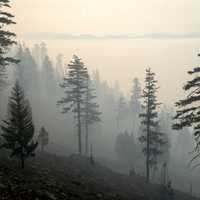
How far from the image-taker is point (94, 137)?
7512 centimetres

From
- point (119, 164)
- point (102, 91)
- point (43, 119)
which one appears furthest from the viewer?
point (102, 91)

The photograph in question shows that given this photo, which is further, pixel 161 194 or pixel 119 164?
pixel 119 164

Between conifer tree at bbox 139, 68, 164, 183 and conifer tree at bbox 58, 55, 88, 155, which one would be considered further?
conifer tree at bbox 58, 55, 88, 155

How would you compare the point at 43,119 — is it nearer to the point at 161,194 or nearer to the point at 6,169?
the point at 161,194

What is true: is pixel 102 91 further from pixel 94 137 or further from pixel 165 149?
pixel 165 149

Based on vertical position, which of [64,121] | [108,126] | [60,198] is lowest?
[108,126]

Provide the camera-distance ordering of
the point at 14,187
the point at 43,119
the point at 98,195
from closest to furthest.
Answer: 1. the point at 14,187
2. the point at 98,195
3. the point at 43,119

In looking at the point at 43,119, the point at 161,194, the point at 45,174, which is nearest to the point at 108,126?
the point at 43,119

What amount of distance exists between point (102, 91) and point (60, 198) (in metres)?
97.6

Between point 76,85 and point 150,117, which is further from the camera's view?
point 76,85

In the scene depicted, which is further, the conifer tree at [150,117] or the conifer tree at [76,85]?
the conifer tree at [76,85]

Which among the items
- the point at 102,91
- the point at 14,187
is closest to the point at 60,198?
the point at 14,187

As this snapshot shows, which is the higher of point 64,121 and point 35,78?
point 35,78

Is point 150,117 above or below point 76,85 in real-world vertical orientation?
below
